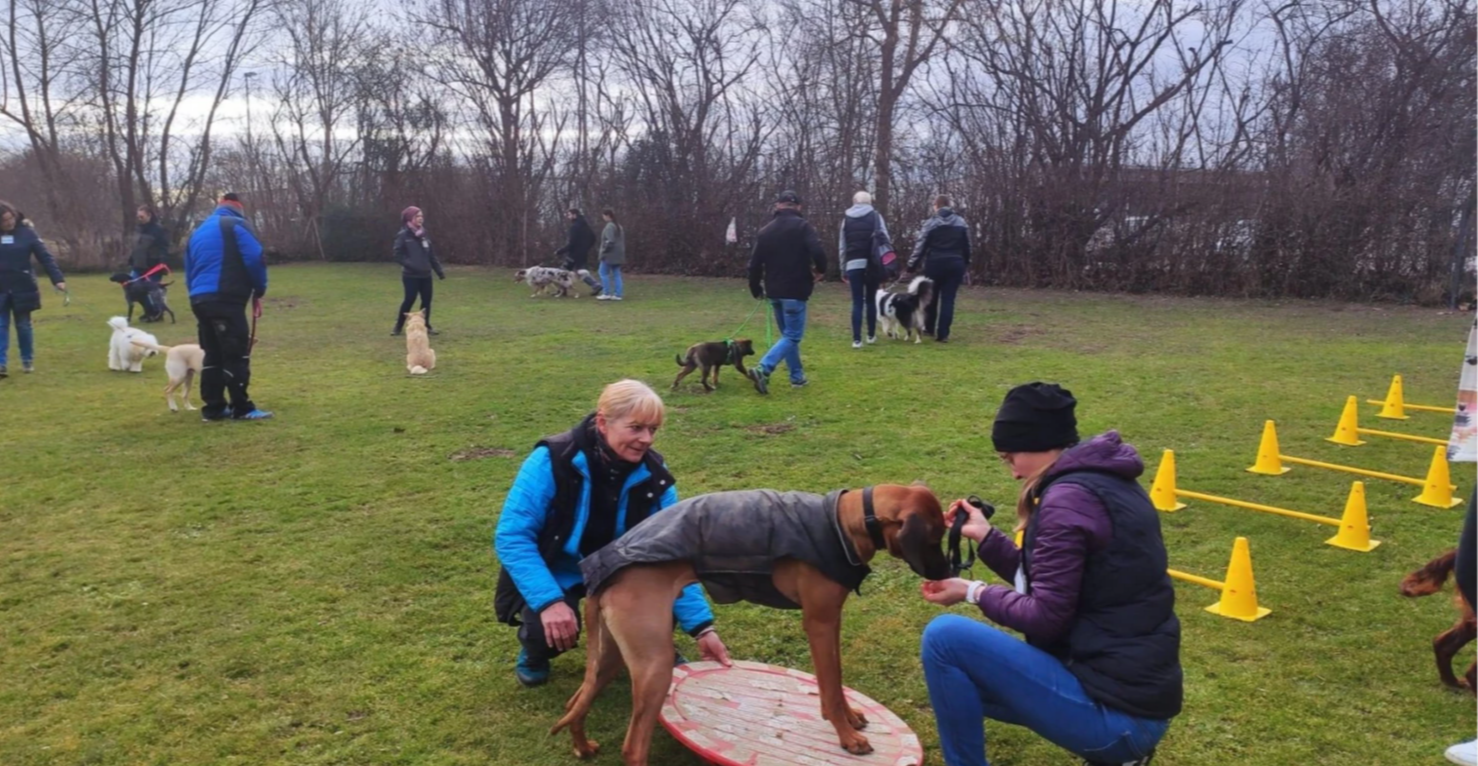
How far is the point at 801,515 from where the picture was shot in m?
2.96

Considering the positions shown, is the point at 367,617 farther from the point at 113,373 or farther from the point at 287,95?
the point at 287,95

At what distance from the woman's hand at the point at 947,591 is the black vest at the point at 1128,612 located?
317 mm

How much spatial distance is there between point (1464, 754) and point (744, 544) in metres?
2.41

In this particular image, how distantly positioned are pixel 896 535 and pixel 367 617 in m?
2.69

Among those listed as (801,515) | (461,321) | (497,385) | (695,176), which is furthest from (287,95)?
(801,515)

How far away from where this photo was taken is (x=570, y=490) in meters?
3.43

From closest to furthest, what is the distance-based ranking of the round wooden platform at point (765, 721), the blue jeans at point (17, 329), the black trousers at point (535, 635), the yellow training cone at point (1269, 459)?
the round wooden platform at point (765, 721) → the black trousers at point (535, 635) → the yellow training cone at point (1269, 459) → the blue jeans at point (17, 329)

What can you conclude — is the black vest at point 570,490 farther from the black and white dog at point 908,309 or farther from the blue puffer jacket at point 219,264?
the black and white dog at point 908,309

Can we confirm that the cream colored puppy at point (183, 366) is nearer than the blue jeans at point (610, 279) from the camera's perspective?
Yes

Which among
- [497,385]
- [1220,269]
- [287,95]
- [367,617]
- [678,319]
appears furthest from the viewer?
[287,95]

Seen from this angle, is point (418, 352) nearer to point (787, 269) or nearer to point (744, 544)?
point (787, 269)

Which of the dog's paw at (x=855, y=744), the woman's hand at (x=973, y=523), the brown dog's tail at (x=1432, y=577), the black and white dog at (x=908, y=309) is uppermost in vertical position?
the black and white dog at (x=908, y=309)

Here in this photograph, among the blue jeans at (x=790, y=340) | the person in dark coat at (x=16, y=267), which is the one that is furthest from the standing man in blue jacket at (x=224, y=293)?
the blue jeans at (x=790, y=340)

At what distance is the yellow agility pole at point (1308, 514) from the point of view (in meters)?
4.93
